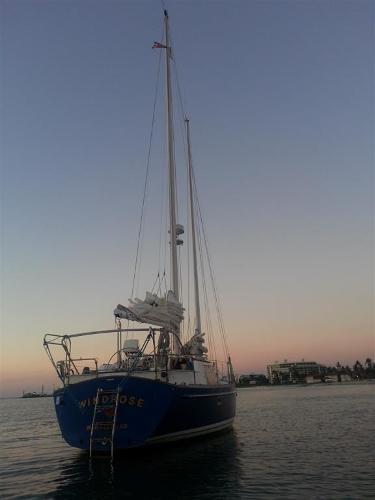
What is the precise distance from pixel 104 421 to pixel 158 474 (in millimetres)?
3491

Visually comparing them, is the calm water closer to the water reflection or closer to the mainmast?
the water reflection

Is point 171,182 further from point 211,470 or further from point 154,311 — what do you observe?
point 211,470

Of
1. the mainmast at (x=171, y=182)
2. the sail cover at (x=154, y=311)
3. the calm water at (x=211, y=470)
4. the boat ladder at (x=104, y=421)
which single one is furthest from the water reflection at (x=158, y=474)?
the mainmast at (x=171, y=182)

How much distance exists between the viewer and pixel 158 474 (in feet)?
49.4

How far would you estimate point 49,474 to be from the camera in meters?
16.7

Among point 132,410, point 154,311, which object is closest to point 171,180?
point 154,311

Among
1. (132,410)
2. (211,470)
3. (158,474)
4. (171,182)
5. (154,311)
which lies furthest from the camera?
(171,182)

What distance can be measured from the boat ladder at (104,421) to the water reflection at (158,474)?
0.66 m

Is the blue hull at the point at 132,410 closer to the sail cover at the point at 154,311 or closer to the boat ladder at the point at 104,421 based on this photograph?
the boat ladder at the point at 104,421

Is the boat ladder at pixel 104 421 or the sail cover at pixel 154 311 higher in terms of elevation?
the sail cover at pixel 154 311

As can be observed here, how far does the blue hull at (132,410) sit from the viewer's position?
1747cm

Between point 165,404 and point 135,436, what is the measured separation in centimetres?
165

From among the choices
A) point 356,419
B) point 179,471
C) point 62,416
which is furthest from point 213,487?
point 356,419

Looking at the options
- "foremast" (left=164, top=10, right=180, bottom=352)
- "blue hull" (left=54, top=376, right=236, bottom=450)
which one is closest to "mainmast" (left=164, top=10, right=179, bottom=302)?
"foremast" (left=164, top=10, right=180, bottom=352)
